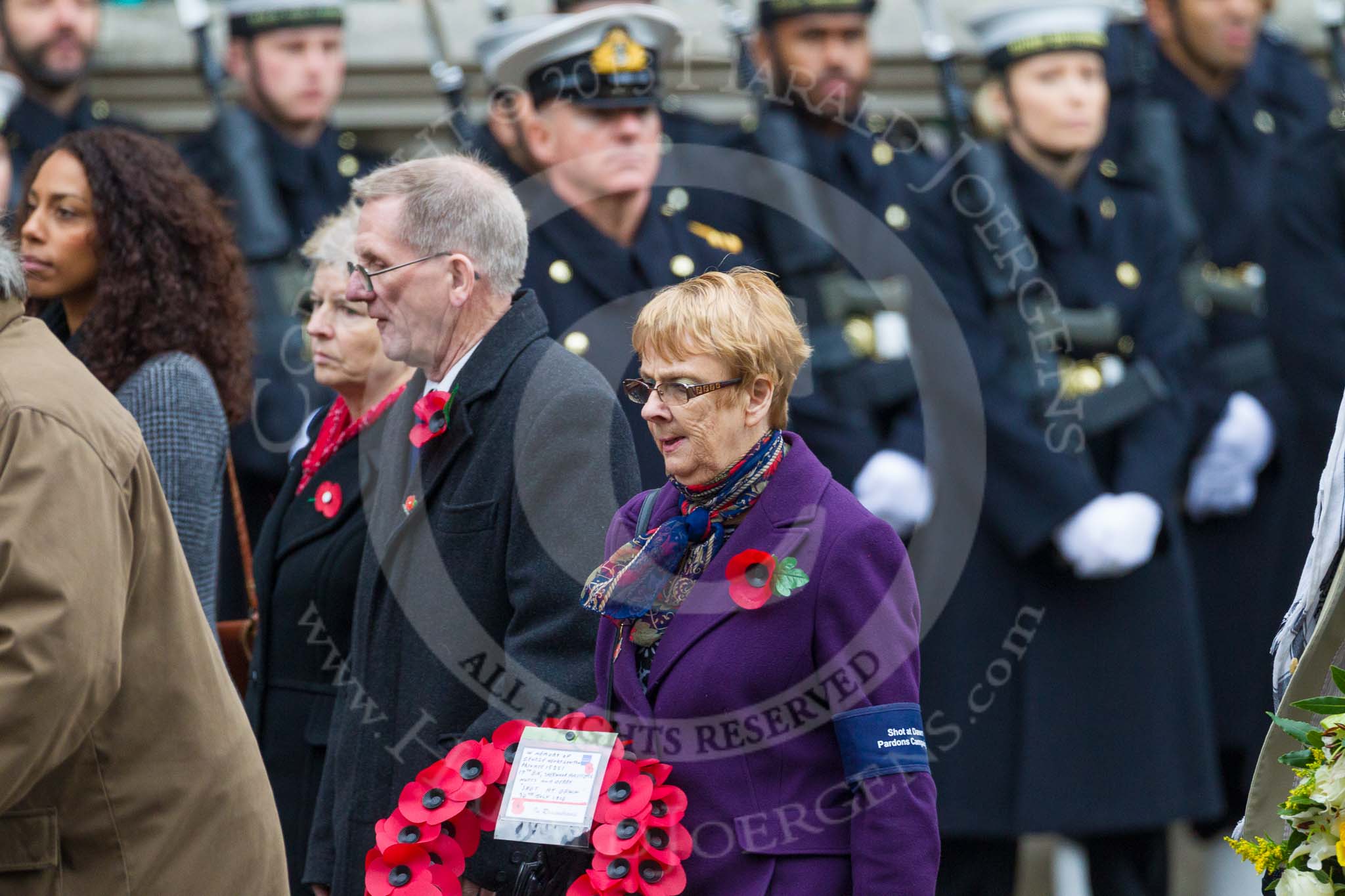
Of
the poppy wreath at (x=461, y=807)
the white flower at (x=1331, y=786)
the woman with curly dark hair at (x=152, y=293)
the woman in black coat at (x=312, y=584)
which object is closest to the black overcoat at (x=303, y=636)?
the woman in black coat at (x=312, y=584)

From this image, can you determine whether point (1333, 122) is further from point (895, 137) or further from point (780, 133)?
point (780, 133)

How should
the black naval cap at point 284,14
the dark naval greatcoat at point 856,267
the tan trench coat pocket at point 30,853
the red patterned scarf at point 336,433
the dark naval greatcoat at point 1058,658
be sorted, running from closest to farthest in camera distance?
1. the tan trench coat pocket at point 30,853
2. the red patterned scarf at point 336,433
3. the dark naval greatcoat at point 1058,658
4. the dark naval greatcoat at point 856,267
5. the black naval cap at point 284,14

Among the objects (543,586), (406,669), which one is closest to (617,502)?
(543,586)

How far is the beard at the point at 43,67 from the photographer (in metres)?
5.49

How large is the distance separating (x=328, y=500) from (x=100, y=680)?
1.38 meters

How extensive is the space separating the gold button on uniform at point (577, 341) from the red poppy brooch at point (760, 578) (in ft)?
6.30

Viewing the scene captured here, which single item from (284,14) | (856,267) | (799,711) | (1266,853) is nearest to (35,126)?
(284,14)

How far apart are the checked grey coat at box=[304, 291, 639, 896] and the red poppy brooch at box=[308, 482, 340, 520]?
1.25 ft

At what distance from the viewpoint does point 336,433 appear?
3826mm

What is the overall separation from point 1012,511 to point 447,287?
218cm

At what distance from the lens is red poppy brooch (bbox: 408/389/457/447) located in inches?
124

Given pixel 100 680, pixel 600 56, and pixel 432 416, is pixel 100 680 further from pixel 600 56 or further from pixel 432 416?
pixel 600 56

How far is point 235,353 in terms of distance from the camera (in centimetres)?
402

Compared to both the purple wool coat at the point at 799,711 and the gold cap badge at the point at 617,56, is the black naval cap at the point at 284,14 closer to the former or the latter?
the gold cap badge at the point at 617,56
